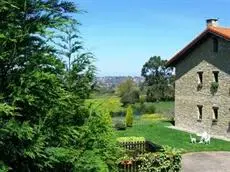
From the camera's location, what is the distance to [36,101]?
7379 mm

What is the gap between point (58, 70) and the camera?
797cm

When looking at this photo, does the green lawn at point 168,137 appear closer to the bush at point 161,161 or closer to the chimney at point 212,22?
the bush at point 161,161

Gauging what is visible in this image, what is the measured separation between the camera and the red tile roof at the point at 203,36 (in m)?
30.0

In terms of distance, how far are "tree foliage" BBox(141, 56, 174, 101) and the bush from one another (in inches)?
1841

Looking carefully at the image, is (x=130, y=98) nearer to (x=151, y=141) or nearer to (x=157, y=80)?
(x=157, y=80)

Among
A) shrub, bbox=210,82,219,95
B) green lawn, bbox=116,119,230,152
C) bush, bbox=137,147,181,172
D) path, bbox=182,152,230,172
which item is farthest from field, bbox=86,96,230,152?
bush, bbox=137,147,181,172

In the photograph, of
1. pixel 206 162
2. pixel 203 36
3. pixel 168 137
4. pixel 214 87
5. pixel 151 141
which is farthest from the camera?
pixel 203 36

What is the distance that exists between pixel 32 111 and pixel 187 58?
2865 centimetres

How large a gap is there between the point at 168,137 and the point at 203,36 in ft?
28.1

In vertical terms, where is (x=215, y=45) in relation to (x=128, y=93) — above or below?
above

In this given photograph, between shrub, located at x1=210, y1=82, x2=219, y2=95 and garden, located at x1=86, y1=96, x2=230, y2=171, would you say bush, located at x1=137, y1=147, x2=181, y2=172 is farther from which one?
shrub, located at x1=210, y1=82, x2=219, y2=95

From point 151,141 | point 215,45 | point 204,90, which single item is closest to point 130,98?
point 204,90

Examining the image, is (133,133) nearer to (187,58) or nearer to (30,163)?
(187,58)

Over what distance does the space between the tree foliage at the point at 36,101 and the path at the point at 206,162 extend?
13.5 metres
